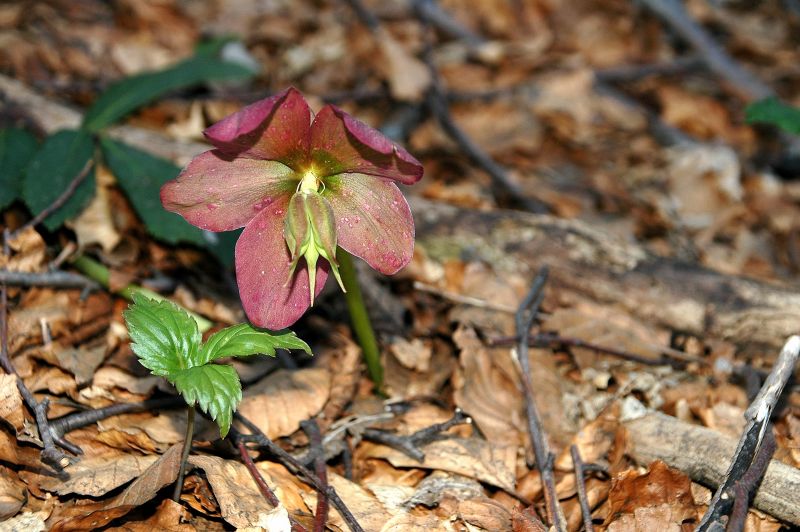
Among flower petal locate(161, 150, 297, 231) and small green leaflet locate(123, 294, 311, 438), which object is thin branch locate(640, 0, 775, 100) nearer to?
flower petal locate(161, 150, 297, 231)

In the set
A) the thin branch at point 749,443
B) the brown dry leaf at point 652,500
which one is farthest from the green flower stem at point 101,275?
the thin branch at point 749,443

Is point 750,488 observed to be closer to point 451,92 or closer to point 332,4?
point 451,92

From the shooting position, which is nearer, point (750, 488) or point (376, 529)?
point (750, 488)

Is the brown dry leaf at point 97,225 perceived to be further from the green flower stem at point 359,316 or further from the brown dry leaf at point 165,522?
the brown dry leaf at point 165,522

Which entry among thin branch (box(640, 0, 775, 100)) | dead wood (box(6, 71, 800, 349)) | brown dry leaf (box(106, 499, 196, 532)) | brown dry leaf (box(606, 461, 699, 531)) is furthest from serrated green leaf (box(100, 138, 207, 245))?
thin branch (box(640, 0, 775, 100))

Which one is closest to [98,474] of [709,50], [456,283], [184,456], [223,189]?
[184,456]

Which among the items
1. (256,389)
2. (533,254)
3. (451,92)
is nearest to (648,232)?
(533,254)
